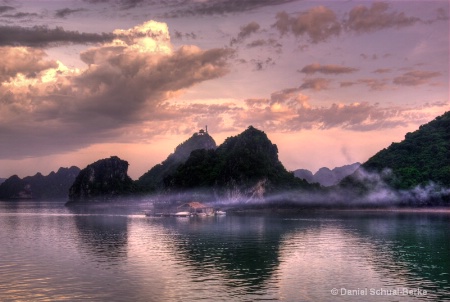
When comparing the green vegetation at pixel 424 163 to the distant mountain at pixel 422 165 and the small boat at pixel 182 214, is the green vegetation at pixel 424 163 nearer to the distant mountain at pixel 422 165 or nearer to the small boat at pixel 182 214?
the distant mountain at pixel 422 165

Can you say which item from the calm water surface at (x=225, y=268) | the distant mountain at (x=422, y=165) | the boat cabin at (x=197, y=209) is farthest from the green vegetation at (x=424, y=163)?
the calm water surface at (x=225, y=268)

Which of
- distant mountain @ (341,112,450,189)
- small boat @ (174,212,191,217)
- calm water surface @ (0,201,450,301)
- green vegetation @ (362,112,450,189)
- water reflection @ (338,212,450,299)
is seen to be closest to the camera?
calm water surface @ (0,201,450,301)

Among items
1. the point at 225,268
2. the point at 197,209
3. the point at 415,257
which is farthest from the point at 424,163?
the point at 225,268

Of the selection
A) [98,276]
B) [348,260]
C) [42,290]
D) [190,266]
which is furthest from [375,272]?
[42,290]

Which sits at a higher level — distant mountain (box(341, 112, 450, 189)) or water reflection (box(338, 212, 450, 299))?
distant mountain (box(341, 112, 450, 189))

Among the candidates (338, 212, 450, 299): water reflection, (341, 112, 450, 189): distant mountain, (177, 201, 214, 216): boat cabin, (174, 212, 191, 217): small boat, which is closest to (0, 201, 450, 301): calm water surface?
(338, 212, 450, 299): water reflection

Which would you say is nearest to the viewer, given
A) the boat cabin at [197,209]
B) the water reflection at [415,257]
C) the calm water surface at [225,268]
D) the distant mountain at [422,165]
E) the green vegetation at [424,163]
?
the calm water surface at [225,268]

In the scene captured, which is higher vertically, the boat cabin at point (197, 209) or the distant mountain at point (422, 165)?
the distant mountain at point (422, 165)

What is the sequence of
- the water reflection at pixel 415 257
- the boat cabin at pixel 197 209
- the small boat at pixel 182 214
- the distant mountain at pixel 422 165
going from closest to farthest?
the water reflection at pixel 415 257 < the small boat at pixel 182 214 < the boat cabin at pixel 197 209 < the distant mountain at pixel 422 165

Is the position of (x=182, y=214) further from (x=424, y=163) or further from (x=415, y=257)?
(x=424, y=163)

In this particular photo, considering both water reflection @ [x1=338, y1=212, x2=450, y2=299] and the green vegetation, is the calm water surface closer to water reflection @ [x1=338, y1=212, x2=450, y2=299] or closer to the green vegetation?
→ water reflection @ [x1=338, y1=212, x2=450, y2=299]

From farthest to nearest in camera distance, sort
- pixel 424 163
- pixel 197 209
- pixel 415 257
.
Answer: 1. pixel 424 163
2. pixel 197 209
3. pixel 415 257

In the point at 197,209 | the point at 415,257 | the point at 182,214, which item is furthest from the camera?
the point at 197,209

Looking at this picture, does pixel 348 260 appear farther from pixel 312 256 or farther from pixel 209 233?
pixel 209 233
